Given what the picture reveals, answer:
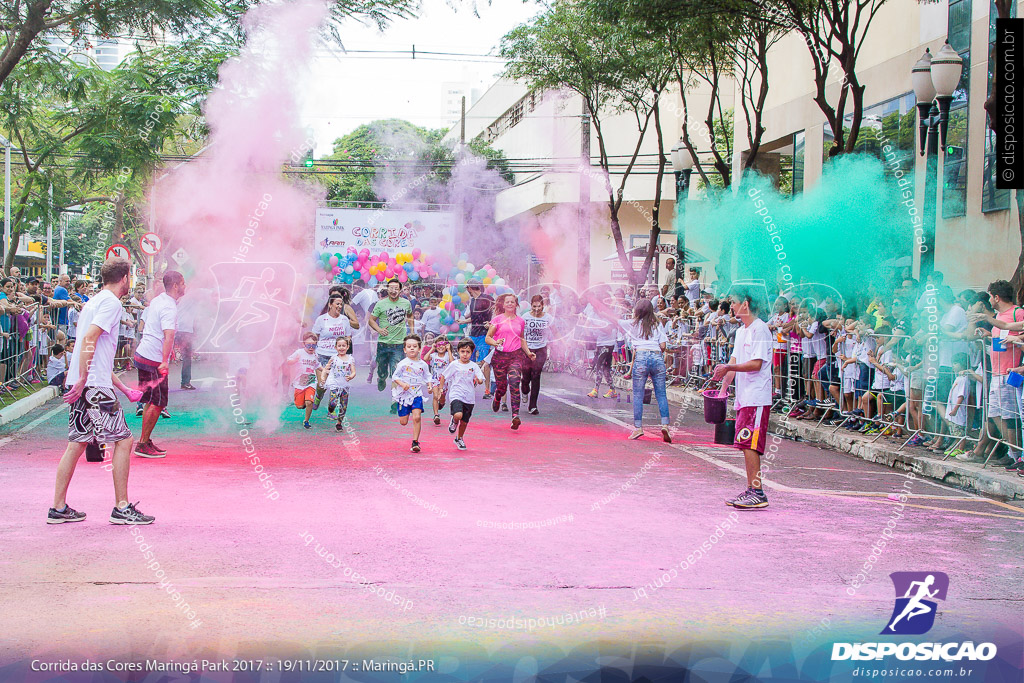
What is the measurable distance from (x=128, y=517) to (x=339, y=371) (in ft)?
16.9

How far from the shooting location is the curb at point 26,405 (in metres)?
12.4

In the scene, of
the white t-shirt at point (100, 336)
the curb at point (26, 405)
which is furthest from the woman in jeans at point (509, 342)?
the white t-shirt at point (100, 336)

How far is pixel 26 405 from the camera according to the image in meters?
13.6

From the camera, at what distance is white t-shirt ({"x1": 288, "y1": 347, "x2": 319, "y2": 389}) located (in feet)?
40.1

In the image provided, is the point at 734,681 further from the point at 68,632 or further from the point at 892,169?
the point at 892,169

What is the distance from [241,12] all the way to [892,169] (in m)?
12.2

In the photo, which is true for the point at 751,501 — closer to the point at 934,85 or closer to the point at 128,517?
the point at 128,517

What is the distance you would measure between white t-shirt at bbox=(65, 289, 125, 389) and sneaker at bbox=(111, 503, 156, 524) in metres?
0.83

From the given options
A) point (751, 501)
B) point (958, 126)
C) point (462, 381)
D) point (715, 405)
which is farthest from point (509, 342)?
point (958, 126)

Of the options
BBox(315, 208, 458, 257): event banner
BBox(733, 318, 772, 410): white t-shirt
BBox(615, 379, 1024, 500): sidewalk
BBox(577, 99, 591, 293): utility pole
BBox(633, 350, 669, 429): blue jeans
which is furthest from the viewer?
BBox(315, 208, 458, 257): event banner

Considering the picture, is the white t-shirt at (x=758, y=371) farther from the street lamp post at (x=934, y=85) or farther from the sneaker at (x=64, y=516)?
the street lamp post at (x=934, y=85)

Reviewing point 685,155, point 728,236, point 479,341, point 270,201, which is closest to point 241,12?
point 270,201

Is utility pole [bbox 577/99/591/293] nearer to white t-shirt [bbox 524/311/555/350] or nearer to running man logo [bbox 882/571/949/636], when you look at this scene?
white t-shirt [bbox 524/311/555/350]

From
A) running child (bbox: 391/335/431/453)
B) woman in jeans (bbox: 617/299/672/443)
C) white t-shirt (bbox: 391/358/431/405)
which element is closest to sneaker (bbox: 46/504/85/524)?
running child (bbox: 391/335/431/453)
